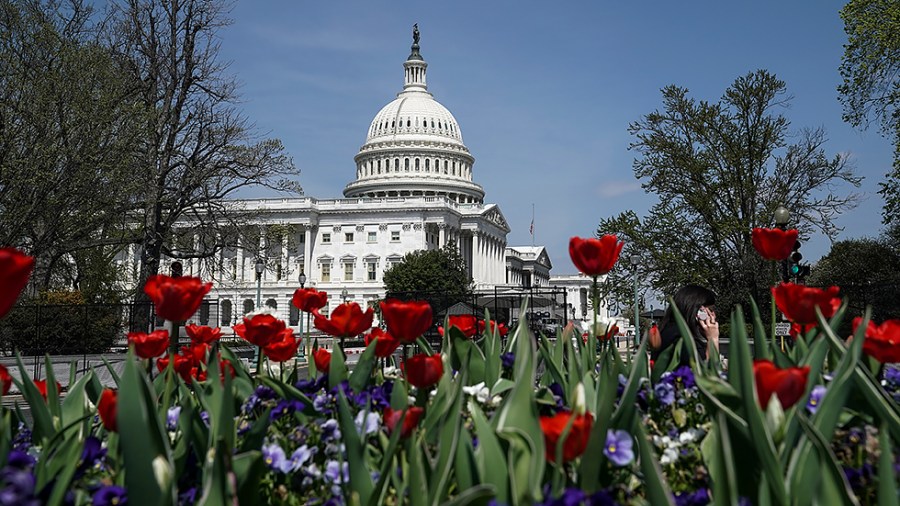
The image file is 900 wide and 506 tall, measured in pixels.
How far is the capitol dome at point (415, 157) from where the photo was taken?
4707 inches

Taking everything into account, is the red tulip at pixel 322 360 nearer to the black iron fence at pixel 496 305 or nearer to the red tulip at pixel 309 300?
the red tulip at pixel 309 300

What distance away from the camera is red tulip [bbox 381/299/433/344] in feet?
10.5

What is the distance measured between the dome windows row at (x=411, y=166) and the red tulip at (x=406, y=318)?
389 ft

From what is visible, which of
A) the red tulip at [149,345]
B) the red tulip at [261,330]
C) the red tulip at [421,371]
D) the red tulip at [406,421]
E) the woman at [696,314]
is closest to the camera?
the red tulip at [406,421]

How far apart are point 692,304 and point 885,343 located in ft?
12.7

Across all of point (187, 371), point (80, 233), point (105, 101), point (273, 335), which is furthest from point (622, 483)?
point (80, 233)

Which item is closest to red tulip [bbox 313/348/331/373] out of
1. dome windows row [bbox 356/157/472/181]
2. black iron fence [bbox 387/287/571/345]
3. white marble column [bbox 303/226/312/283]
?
black iron fence [bbox 387/287/571/345]

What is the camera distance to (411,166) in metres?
121

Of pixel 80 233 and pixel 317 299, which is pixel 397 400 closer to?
pixel 317 299

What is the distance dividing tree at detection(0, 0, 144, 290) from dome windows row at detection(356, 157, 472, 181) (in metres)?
96.4

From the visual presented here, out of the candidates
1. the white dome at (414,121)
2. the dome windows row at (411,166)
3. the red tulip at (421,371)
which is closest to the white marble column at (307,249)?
the dome windows row at (411,166)

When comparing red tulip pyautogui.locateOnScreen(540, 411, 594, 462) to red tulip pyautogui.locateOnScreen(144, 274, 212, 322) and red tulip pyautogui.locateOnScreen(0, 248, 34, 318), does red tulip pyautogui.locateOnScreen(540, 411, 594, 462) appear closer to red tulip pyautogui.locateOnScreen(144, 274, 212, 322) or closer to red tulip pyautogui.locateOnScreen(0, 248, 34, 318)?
red tulip pyautogui.locateOnScreen(0, 248, 34, 318)

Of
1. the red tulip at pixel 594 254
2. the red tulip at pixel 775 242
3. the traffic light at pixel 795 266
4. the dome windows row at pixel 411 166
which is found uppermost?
the dome windows row at pixel 411 166

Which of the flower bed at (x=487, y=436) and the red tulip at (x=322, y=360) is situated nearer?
the flower bed at (x=487, y=436)
